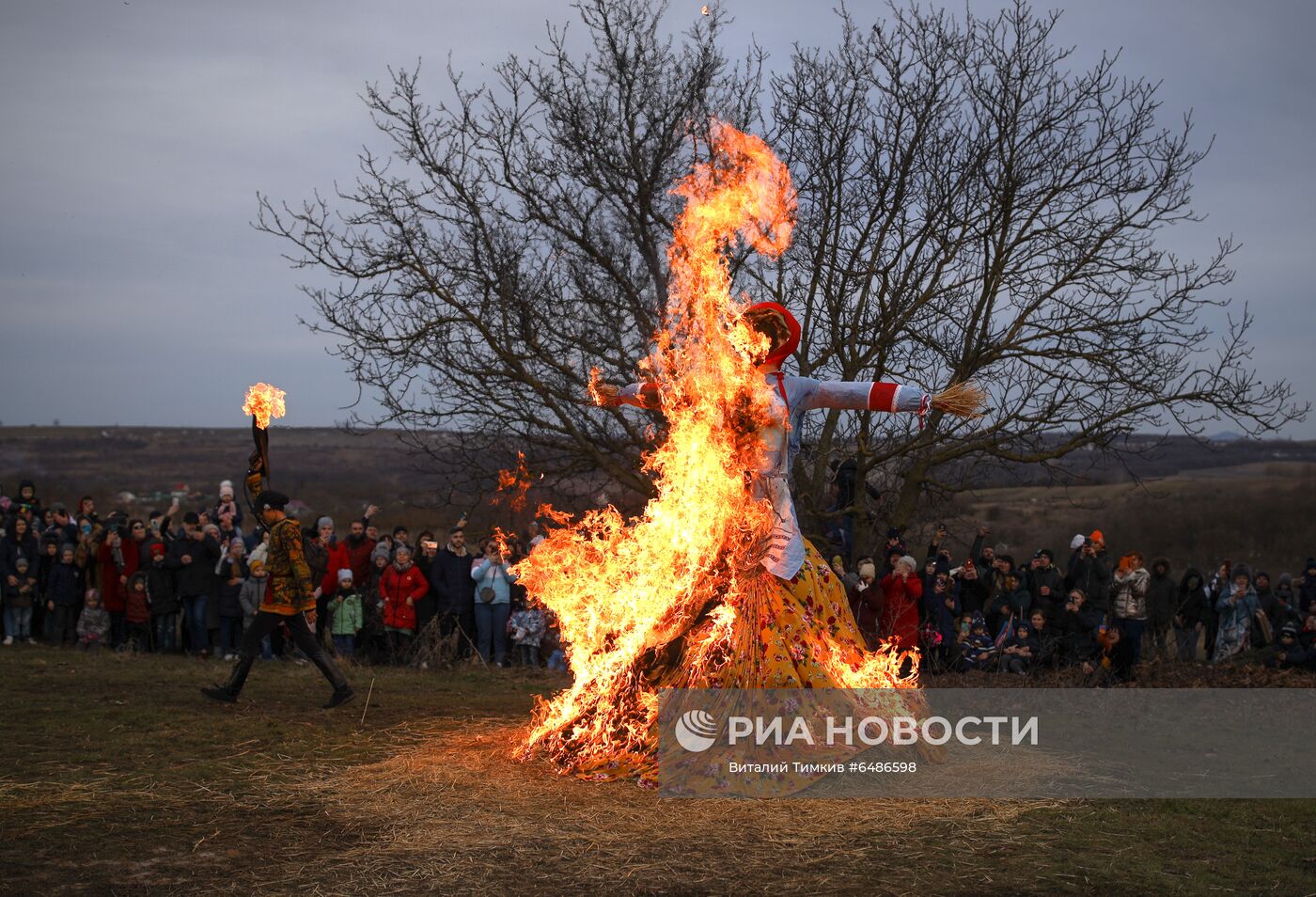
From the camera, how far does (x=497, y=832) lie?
5.90m

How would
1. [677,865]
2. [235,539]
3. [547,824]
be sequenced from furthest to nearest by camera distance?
1. [235,539]
2. [547,824]
3. [677,865]

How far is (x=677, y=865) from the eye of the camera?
5.43 m

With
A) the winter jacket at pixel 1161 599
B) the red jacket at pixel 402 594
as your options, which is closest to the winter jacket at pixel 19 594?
the red jacket at pixel 402 594

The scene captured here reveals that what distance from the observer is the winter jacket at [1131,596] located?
11.4 m

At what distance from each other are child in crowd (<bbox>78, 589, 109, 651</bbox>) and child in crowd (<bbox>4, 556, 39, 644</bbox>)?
75 centimetres

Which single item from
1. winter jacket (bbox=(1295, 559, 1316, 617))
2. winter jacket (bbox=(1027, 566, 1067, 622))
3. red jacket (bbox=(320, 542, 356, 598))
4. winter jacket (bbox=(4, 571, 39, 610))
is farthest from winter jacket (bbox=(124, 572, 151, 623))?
winter jacket (bbox=(1295, 559, 1316, 617))

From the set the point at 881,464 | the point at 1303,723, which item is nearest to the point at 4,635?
the point at 881,464

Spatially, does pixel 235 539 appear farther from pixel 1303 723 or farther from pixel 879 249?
pixel 1303 723

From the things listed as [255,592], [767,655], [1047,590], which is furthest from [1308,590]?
[255,592]

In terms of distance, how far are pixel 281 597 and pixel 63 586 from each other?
19.4ft

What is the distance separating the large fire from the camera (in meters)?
6.89

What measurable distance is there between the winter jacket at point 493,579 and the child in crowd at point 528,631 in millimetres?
232

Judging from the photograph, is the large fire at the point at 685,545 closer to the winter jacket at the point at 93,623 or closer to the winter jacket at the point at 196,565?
the winter jacket at the point at 196,565

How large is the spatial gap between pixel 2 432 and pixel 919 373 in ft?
255
